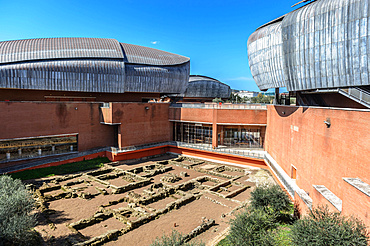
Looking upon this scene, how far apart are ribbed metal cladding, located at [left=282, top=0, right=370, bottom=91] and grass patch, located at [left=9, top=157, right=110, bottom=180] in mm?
18574

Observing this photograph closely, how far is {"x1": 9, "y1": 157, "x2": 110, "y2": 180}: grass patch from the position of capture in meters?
18.5

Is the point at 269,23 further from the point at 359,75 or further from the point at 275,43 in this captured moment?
the point at 359,75

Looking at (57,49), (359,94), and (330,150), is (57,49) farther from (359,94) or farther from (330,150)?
(359,94)

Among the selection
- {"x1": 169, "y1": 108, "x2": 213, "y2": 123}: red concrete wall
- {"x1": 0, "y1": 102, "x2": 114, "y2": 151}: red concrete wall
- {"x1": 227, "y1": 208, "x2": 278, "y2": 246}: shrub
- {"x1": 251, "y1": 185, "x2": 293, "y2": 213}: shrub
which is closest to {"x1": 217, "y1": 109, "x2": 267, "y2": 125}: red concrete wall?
{"x1": 169, "y1": 108, "x2": 213, "y2": 123}: red concrete wall

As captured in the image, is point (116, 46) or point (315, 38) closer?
point (315, 38)

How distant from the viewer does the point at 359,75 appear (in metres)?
11.8

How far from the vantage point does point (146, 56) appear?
106ft

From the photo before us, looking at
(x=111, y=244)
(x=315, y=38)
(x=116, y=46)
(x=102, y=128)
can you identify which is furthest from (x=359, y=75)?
(x=116, y=46)

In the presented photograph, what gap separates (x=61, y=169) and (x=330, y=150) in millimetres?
20294

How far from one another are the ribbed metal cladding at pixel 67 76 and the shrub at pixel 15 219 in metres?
16.6

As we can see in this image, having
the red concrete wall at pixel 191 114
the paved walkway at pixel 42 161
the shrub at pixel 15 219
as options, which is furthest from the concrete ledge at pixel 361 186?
the paved walkway at pixel 42 161

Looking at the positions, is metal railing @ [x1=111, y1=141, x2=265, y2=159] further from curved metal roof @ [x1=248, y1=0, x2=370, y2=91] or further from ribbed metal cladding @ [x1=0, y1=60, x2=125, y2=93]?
curved metal roof @ [x1=248, y1=0, x2=370, y2=91]

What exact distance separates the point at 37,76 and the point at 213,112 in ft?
62.6

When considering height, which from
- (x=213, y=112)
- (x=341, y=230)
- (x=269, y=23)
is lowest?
(x=341, y=230)
